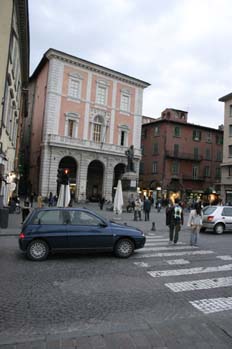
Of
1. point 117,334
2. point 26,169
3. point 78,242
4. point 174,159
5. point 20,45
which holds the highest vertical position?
point 20,45

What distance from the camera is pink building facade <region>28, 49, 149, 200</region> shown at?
40375mm

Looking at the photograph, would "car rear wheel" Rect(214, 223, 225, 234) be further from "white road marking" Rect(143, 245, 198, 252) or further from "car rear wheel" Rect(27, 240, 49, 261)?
"car rear wheel" Rect(27, 240, 49, 261)

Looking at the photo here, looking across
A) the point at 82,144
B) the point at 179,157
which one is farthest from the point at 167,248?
the point at 179,157

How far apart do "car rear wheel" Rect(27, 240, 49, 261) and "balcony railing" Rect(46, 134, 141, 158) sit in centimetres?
3214

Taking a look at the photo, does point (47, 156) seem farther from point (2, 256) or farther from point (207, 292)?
point (207, 292)

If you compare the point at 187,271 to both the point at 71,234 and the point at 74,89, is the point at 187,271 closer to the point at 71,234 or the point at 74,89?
the point at 71,234

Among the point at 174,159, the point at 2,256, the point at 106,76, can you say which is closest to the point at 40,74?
the point at 106,76

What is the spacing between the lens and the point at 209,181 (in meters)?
55.8

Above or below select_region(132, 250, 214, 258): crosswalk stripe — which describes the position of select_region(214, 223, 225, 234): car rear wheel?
above

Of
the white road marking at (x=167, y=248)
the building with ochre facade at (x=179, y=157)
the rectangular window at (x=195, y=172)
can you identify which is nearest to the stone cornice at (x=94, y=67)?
the building with ochre facade at (x=179, y=157)

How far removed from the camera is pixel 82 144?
139 ft

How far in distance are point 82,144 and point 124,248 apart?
33938 mm

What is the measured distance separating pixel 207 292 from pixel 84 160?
3676cm

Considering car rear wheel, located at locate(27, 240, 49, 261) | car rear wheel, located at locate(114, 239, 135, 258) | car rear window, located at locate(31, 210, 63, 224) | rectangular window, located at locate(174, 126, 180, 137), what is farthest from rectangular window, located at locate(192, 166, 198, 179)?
car rear wheel, located at locate(27, 240, 49, 261)
